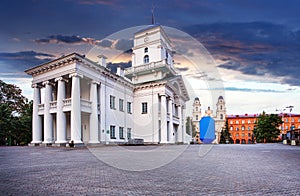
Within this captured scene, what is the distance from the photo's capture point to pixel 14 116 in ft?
170

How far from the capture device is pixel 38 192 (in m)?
6.53

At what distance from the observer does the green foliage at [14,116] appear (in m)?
47.4

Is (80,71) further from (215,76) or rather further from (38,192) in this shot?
(38,192)

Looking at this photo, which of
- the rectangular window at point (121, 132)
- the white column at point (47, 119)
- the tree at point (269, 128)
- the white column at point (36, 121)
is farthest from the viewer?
the tree at point (269, 128)

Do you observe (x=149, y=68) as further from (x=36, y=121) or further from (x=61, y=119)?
(x=61, y=119)

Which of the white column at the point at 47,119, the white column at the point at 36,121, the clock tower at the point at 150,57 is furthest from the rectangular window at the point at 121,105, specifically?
the white column at the point at 36,121

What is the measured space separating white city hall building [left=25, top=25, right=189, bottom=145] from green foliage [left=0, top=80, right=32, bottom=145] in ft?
37.0

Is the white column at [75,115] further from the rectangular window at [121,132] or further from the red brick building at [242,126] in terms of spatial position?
the red brick building at [242,126]

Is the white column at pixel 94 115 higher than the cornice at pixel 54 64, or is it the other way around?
the cornice at pixel 54 64

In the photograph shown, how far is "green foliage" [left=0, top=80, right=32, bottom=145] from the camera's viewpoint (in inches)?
1867

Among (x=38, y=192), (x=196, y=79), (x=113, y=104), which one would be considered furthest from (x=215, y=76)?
(x=113, y=104)

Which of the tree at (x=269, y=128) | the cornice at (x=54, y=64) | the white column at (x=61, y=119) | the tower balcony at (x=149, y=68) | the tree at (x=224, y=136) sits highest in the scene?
the tower balcony at (x=149, y=68)

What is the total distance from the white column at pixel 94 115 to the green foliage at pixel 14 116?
21.5 metres

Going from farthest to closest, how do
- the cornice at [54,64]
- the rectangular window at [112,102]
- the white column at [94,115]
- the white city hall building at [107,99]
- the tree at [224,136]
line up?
the tree at [224,136] → the rectangular window at [112,102] → the white column at [94,115] → the white city hall building at [107,99] → the cornice at [54,64]
